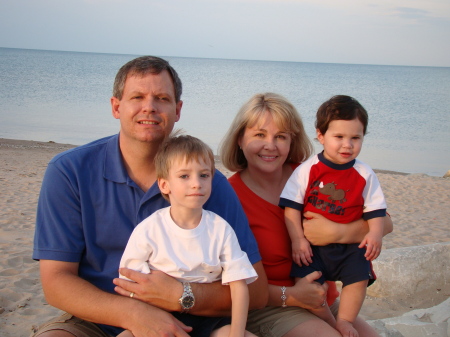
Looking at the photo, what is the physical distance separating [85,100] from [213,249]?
105 feet

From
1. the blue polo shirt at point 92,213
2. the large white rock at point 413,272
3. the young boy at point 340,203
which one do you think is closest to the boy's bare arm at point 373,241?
the young boy at point 340,203

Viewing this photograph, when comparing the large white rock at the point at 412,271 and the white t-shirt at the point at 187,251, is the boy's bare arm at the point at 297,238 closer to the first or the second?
the white t-shirt at the point at 187,251

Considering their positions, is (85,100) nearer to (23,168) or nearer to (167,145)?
(23,168)

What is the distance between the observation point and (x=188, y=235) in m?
2.46

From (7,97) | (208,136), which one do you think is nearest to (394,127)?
(208,136)

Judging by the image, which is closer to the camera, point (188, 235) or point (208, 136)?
point (188, 235)

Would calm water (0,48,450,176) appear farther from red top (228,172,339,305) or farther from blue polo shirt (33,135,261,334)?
blue polo shirt (33,135,261,334)

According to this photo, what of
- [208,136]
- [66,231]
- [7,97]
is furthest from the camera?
[7,97]

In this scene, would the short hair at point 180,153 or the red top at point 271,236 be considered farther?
the red top at point 271,236

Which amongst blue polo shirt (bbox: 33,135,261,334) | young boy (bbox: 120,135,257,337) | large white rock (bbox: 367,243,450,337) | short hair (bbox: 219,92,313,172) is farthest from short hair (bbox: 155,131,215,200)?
large white rock (bbox: 367,243,450,337)

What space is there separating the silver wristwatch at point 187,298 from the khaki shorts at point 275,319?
0.78 m

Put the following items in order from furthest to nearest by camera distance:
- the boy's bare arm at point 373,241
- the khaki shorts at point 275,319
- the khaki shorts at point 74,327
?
the boy's bare arm at point 373,241, the khaki shorts at point 275,319, the khaki shorts at point 74,327

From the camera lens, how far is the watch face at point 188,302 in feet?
8.07

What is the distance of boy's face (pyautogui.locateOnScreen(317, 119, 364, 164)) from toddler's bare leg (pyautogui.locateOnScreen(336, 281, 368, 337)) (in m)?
0.82
